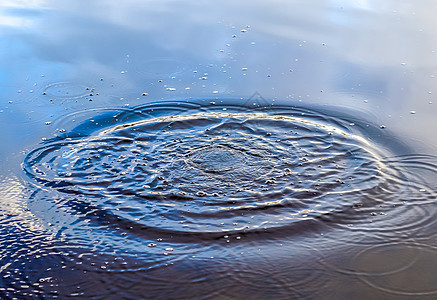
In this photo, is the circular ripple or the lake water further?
the circular ripple

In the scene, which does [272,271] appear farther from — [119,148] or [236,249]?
[119,148]

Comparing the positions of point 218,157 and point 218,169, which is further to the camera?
point 218,157

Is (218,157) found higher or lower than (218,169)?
higher

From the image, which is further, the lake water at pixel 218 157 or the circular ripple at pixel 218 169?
the circular ripple at pixel 218 169

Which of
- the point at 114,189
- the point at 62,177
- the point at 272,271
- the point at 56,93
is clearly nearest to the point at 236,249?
the point at 272,271
